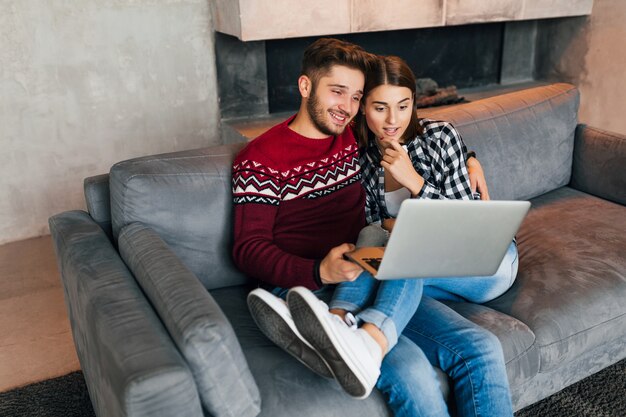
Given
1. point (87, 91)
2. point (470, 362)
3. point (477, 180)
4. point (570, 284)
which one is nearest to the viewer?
point (470, 362)

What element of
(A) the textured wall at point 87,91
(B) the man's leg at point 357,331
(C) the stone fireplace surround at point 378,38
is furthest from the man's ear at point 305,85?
(A) the textured wall at point 87,91

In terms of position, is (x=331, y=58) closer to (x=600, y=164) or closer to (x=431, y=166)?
(x=431, y=166)

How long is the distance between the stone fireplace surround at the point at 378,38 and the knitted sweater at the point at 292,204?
1.39 meters

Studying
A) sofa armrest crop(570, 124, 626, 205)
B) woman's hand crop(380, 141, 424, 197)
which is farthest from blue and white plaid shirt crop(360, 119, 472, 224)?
sofa armrest crop(570, 124, 626, 205)

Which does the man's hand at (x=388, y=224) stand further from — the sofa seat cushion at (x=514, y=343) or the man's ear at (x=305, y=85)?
the man's ear at (x=305, y=85)

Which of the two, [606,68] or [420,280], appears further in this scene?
[606,68]

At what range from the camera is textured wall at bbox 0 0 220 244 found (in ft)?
9.72

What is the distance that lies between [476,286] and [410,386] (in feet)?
1.52

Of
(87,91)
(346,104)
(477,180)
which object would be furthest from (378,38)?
(346,104)

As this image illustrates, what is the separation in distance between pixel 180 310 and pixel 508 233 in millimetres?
745

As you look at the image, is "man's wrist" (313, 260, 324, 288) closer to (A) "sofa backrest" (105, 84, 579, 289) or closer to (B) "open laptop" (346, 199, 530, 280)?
(B) "open laptop" (346, 199, 530, 280)

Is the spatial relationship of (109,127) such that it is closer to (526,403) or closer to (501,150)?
(501,150)

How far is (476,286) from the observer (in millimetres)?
1716

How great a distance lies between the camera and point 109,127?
126 inches
